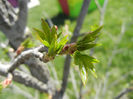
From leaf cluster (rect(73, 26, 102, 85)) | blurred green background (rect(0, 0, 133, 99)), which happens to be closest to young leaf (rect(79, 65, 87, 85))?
leaf cluster (rect(73, 26, 102, 85))

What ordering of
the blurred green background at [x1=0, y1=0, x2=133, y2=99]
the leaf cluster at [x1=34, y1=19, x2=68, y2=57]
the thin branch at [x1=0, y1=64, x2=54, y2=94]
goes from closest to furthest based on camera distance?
the leaf cluster at [x1=34, y1=19, x2=68, y2=57] < the thin branch at [x1=0, y1=64, x2=54, y2=94] < the blurred green background at [x1=0, y1=0, x2=133, y2=99]

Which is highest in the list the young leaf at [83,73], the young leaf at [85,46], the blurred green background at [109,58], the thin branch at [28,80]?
the blurred green background at [109,58]

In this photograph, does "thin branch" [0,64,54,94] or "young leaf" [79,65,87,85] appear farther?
"thin branch" [0,64,54,94]

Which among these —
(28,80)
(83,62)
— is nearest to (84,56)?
(83,62)

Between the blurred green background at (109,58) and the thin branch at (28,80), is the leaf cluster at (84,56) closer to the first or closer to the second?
the thin branch at (28,80)

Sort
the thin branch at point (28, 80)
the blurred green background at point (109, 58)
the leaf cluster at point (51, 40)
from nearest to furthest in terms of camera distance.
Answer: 1. the leaf cluster at point (51, 40)
2. the thin branch at point (28, 80)
3. the blurred green background at point (109, 58)

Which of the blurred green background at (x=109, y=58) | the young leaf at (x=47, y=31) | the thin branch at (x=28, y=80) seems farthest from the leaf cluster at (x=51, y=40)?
the blurred green background at (x=109, y=58)

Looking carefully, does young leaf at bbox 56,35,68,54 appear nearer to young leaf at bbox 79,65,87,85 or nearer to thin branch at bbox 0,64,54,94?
young leaf at bbox 79,65,87,85

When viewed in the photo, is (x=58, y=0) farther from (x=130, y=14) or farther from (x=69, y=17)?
(x=130, y=14)
